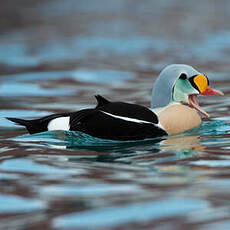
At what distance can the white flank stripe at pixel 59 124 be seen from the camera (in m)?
6.52

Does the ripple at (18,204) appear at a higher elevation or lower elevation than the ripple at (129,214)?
higher

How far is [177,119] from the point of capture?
22.0ft

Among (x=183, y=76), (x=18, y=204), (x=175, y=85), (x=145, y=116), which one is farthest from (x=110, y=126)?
(x=18, y=204)

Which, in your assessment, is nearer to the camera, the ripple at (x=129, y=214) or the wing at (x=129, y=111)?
the ripple at (x=129, y=214)

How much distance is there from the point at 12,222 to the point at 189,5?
1975 centimetres

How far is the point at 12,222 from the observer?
4.24 meters

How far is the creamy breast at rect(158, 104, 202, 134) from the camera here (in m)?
6.58

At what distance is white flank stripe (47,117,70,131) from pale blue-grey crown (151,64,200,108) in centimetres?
89

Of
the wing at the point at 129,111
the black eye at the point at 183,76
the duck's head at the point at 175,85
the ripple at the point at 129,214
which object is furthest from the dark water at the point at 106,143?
the black eye at the point at 183,76

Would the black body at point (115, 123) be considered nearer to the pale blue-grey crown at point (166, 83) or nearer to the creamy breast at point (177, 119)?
the creamy breast at point (177, 119)

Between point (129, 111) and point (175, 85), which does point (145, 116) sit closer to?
point (129, 111)

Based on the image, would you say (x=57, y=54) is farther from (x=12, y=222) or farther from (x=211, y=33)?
(x=12, y=222)

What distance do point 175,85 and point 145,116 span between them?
22.3 inches

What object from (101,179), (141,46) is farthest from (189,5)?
(101,179)
